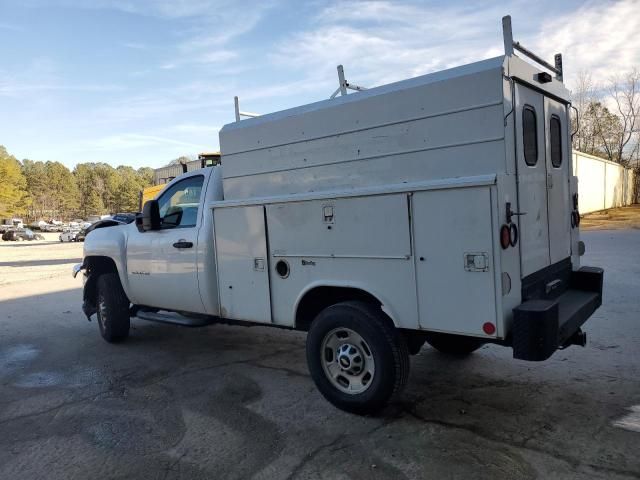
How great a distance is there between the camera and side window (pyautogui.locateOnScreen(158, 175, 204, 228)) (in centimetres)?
564

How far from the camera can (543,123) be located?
4.29 m

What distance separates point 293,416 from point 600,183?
38544mm

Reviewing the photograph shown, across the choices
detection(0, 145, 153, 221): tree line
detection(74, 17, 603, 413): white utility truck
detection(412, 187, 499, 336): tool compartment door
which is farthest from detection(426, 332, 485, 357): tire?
detection(0, 145, 153, 221): tree line

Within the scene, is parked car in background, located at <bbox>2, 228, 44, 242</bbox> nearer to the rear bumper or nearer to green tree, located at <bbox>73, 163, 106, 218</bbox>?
the rear bumper

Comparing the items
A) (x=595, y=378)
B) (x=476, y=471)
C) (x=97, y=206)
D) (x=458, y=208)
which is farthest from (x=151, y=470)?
(x=97, y=206)

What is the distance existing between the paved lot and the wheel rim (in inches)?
10.3

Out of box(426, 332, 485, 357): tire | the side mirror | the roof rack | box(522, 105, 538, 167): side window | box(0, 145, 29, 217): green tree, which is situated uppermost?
box(0, 145, 29, 217): green tree

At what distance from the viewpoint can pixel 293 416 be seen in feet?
13.9

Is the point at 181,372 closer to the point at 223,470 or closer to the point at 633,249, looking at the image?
the point at 223,470

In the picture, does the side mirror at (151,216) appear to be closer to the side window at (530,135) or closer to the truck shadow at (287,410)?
the truck shadow at (287,410)

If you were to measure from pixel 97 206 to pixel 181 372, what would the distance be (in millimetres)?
107840

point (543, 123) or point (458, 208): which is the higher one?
point (543, 123)

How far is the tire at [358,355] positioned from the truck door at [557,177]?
62.5 inches

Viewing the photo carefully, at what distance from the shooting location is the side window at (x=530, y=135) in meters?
3.98
